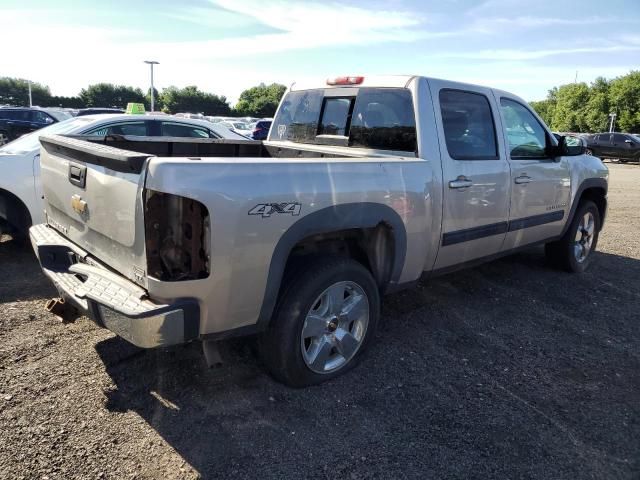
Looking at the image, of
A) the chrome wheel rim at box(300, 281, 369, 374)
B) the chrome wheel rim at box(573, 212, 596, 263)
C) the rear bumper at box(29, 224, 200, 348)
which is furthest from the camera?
the chrome wheel rim at box(573, 212, 596, 263)

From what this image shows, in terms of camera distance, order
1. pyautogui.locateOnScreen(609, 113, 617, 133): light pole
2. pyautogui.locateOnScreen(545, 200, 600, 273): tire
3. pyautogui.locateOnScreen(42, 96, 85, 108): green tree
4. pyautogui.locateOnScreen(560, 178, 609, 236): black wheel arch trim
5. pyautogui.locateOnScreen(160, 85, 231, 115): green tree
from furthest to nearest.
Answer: pyautogui.locateOnScreen(160, 85, 231, 115): green tree < pyautogui.locateOnScreen(42, 96, 85, 108): green tree < pyautogui.locateOnScreen(609, 113, 617, 133): light pole < pyautogui.locateOnScreen(545, 200, 600, 273): tire < pyautogui.locateOnScreen(560, 178, 609, 236): black wheel arch trim

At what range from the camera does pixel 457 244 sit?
13.1 feet

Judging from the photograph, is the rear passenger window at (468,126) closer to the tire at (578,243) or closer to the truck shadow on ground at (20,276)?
the tire at (578,243)

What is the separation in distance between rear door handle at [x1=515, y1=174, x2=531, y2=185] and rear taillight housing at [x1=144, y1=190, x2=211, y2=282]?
3.06 meters

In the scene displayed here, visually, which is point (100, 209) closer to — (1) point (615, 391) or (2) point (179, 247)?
(2) point (179, 247)

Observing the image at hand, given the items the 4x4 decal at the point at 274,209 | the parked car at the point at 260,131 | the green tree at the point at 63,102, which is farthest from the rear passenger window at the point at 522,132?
the green tree at the point at 63,102

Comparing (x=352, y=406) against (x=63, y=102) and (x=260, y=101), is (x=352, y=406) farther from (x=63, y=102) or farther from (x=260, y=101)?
(x=63, y=102)

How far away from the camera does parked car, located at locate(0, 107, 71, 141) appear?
15.6 meters

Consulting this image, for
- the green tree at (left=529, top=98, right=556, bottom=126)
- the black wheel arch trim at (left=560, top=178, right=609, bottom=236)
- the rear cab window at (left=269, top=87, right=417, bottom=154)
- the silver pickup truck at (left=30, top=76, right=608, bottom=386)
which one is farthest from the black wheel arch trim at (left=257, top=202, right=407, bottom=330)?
the green tree at (left=529, top=98, right=556, bottom=126)

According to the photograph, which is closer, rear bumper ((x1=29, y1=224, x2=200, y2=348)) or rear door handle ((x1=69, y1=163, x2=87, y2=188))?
rear bumper ((x1=29, y1=224, x2=200, y2=348))

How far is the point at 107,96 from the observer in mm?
73750

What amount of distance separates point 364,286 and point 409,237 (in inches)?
19.7

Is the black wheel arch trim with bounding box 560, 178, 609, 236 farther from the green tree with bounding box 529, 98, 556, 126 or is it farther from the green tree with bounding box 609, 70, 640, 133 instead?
the green tree with bounding box 529, 98, 556, 126

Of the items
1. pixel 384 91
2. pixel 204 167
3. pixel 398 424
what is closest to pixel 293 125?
pixel 384 91
